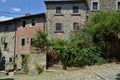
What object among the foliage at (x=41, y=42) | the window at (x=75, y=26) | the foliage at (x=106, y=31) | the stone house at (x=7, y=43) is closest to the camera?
the foliage at (x=106, y=31)

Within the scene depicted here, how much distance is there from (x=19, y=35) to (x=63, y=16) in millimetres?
8041

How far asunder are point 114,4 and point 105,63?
13.7 m

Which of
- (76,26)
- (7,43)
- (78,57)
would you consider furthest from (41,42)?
(7,43)

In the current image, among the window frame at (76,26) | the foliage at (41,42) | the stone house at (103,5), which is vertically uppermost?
the stone house at (103,5)

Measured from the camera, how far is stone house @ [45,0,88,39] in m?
36.4

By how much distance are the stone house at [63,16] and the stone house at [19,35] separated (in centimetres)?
131

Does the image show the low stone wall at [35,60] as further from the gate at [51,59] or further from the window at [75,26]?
the window at [75,26]

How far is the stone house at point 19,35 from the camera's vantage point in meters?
38.2

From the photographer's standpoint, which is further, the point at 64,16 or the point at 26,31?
the point at 26,31

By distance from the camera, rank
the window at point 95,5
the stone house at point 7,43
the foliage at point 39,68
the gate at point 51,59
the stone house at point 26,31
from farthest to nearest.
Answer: the stone house at point 7,43
the stone house at point 26,31
the window at point 95,5
the gate at point 51,59
the foliage at point 39,68

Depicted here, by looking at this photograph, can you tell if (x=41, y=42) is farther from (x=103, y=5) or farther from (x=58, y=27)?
(x=103, y=5)

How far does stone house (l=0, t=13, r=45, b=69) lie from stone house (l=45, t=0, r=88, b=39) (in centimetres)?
131

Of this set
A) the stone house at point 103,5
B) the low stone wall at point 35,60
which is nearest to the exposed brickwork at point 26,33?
the stone house at point 103,5

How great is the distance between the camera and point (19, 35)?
132 ft
